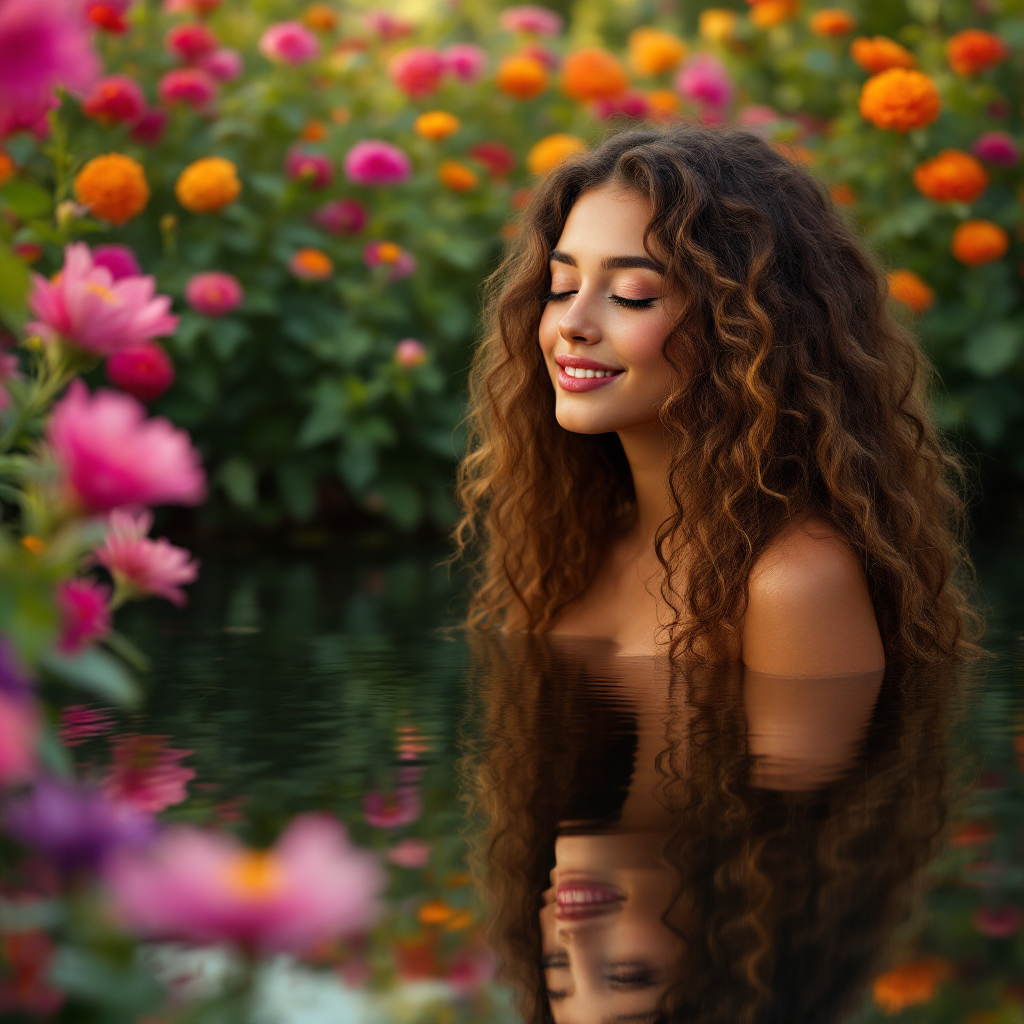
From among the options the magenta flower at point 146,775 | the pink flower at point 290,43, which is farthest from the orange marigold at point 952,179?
the magenta flower at point 146,775

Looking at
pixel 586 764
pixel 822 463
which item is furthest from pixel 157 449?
pixel 822 463

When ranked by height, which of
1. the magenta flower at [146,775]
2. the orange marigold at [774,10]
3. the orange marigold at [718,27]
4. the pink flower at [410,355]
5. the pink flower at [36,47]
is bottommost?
the magenta flower at [146,775]

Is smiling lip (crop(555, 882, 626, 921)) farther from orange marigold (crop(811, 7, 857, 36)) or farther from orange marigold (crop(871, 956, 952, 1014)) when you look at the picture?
orange marigold (crop(811, 7, 857, 36))

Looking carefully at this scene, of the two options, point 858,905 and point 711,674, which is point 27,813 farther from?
point 711,674

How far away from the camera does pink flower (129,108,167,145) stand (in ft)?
11.3

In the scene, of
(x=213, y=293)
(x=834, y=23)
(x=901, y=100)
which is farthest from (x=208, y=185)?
(x=834, y=23)

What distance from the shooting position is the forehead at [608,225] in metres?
2.07

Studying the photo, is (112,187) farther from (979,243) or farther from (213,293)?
(979,243)

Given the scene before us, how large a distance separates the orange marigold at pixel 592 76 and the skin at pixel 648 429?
6.28 ft

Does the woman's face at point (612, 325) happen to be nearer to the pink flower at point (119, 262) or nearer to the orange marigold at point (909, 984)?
the pink flower at point (119, 262)

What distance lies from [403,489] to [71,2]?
323 cm

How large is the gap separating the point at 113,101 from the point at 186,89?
30cm

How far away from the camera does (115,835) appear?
0.65 metres

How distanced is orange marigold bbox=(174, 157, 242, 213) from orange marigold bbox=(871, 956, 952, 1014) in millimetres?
2868
